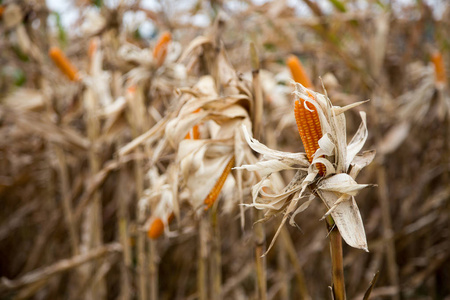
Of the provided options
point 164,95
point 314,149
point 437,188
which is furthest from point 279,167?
point 437,188

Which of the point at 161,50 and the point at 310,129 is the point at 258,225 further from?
the point at 161,50

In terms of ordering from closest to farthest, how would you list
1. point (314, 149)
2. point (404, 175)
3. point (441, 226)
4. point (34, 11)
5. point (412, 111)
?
point (314, 149), point (34, 11), point (412, 111), point (441, 226), point (404, 175)

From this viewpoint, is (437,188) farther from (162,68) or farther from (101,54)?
(101,54)

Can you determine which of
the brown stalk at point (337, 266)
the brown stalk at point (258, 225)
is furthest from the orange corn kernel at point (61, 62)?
the brown stalk at point (337, 266)

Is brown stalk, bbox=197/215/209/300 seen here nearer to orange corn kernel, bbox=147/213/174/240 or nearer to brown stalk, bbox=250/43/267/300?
orange corn kernel, bbox=147/213/174/240

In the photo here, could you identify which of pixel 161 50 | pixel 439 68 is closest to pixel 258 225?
pixel 161 50

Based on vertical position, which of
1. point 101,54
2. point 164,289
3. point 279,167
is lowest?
point 164,289

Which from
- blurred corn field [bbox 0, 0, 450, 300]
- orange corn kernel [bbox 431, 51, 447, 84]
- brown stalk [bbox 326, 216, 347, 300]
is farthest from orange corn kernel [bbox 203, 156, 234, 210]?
orange corn kernel [bbox 431, 51, 447, 84]
